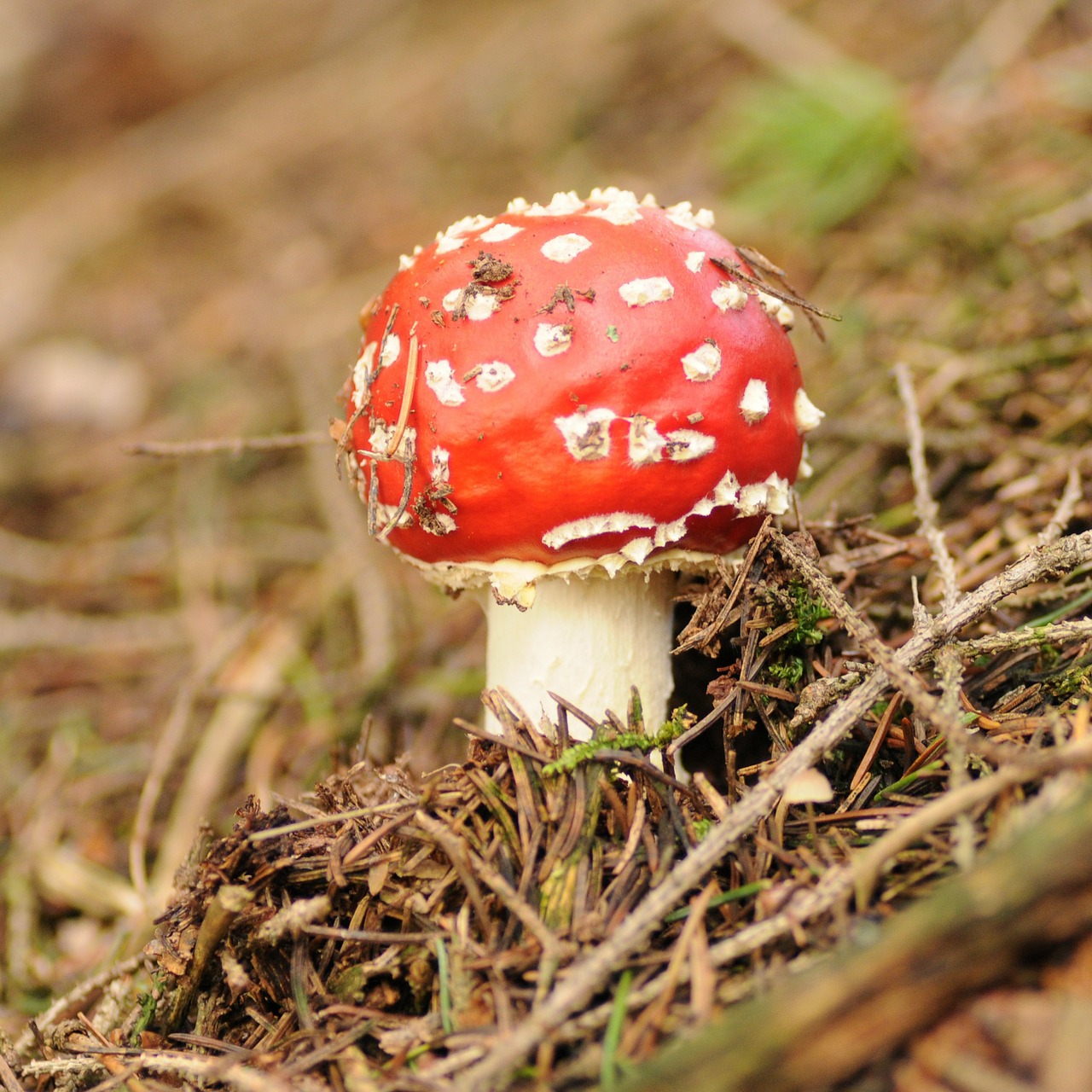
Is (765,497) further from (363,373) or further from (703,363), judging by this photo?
(363,373)

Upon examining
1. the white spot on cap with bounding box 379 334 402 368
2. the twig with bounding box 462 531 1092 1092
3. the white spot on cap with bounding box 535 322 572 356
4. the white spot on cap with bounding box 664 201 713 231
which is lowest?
the twig with bounding box 462 531 1092 1092

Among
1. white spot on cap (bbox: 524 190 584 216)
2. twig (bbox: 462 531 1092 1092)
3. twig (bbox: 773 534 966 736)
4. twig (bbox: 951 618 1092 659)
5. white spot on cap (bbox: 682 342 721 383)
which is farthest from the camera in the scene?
white spot on cap (bbox: 524 190 584 216)

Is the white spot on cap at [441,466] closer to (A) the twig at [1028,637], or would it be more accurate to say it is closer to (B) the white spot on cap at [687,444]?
(B) the white spot on cap at [687,444]

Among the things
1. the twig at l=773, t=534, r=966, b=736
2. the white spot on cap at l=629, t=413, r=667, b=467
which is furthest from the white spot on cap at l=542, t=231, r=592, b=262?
the twig at l=773, t=534, r=966, b=736

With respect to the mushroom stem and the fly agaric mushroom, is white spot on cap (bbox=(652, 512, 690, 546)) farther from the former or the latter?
the mushroom stem

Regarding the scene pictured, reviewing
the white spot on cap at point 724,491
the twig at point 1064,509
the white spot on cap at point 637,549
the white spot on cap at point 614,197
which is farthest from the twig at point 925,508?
the white spot on cap at point 614,197

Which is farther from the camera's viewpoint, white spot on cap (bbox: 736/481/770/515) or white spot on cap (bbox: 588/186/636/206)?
white spot on cap (bbox: 588/186/636/206)

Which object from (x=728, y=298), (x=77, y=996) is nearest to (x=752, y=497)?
(x=728, y=298)
